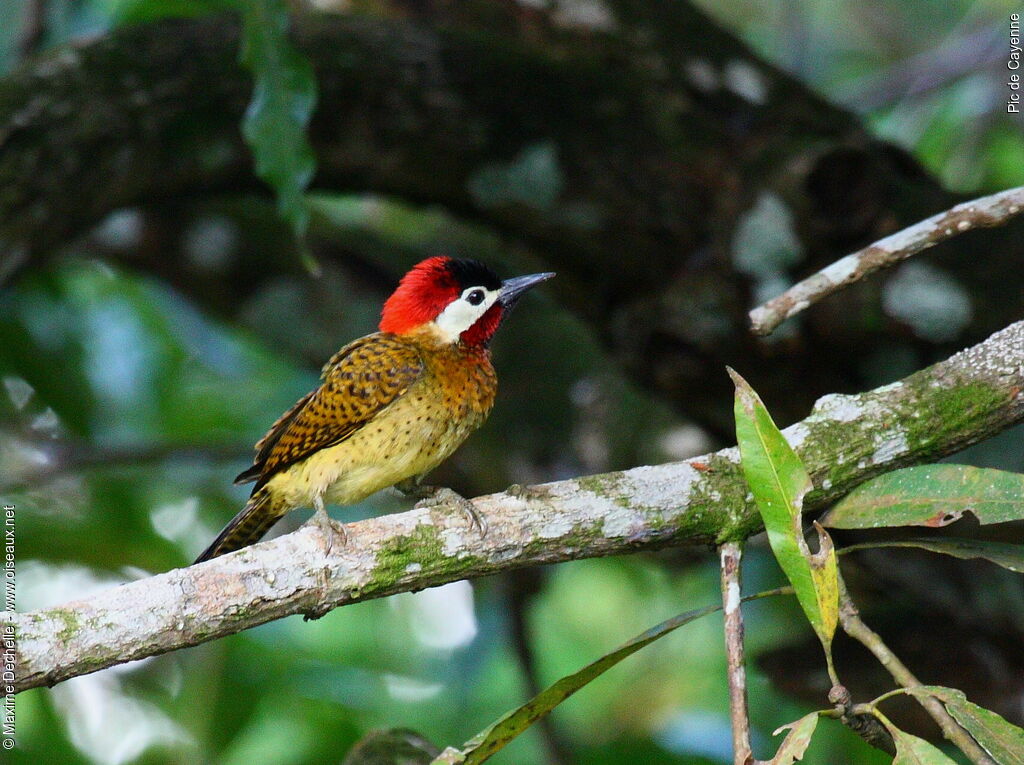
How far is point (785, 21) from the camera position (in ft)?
18.9

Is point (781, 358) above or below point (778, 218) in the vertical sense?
below

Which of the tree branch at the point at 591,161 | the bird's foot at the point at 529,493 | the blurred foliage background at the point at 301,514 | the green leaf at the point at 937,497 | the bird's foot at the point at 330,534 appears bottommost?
the blurred foliage background at the point at 301,514

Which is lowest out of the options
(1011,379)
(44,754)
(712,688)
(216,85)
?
(712,688)

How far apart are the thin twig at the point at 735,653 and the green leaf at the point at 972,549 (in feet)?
0.63

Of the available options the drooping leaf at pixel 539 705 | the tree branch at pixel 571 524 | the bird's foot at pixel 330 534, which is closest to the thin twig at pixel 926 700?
the drooping leaf at pixel 539 705

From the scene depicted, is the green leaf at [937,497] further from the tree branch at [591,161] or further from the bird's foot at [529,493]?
the tree branch at [591,161]

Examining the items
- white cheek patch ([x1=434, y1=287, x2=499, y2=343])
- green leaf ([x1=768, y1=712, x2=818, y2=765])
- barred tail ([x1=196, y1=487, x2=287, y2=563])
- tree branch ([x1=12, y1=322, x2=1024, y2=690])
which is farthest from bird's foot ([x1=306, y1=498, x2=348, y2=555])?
white cheek patch ([x1=434, y1=287, x2=499, y2=343])

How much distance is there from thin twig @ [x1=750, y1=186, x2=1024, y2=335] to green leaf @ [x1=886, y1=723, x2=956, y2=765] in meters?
0.69

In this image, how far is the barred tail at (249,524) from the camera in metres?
3.09

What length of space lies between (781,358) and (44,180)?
2110 mm

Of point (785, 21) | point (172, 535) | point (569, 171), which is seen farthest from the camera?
point (785, 21)

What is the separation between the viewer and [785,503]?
1.84 meters

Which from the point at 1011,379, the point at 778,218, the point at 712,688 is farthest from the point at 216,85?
the point at 712,688

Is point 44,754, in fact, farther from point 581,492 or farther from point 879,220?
point 879,220
